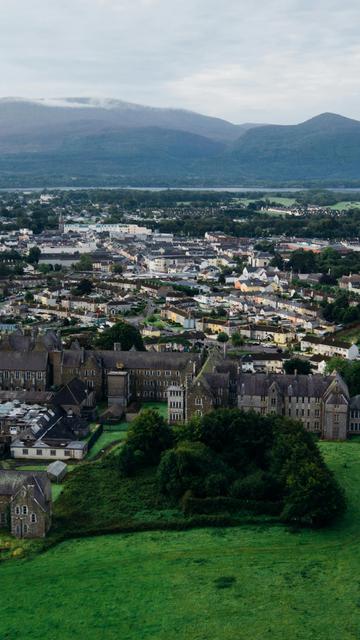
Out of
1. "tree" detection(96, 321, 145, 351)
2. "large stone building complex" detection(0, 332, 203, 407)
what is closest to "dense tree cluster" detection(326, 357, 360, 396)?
"large stone building complex" detection(0, 332, 203, 407)

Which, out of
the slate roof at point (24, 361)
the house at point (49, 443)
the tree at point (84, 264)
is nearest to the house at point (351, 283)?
the tree at point (84, 264)

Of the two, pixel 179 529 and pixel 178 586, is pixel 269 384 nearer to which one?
pixel 179 529

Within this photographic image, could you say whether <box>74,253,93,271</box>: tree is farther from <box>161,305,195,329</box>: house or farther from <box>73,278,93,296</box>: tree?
<box>161,305,195,329</box>: house

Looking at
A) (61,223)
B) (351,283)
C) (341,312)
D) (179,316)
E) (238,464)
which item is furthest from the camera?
(61,223)

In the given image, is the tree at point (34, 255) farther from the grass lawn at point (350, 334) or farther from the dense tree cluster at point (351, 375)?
the dense tree cluster at point (351, 375)

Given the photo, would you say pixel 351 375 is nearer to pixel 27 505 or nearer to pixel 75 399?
pixel 75 399

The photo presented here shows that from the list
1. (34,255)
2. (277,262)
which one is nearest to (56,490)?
(277,262)
